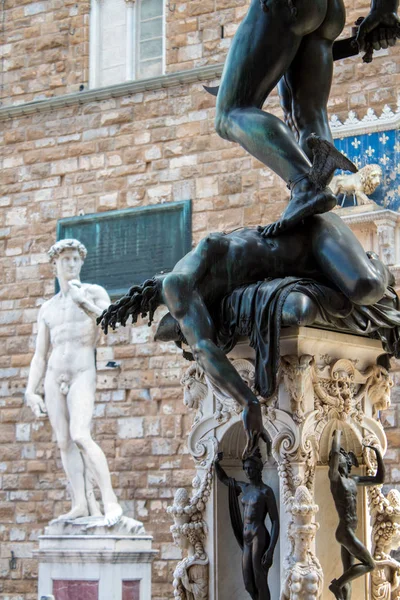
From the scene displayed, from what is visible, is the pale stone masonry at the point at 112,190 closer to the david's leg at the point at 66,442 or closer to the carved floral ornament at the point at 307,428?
the david's leg at the point at 66,442

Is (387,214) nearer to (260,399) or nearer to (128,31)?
(128,31)

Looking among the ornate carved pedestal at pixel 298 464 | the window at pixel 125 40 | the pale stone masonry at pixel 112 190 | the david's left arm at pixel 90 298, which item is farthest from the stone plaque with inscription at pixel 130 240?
the ornate carved pedestal at pixel 298 464

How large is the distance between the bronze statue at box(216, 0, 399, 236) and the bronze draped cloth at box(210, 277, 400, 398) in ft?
0.65

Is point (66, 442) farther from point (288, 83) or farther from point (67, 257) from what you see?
point (288, 83)

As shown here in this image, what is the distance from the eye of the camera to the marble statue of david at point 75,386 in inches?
353

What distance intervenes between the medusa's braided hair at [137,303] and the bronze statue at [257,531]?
0.50 metres

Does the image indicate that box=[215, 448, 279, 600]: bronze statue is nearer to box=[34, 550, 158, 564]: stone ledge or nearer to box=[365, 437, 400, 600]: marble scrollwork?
box=[365, 437, 400, 600]: marble scrollwork

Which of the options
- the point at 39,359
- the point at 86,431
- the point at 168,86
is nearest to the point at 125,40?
the point at 168,86

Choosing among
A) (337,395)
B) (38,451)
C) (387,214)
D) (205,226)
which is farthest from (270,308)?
(38,451)

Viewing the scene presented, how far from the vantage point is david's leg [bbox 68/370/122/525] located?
8.93 m

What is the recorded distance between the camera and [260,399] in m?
2.89

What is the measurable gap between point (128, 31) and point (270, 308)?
944 cm

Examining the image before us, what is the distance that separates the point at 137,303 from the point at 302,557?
819 mm

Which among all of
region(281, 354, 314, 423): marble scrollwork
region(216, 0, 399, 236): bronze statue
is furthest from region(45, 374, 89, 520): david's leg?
region(281, 354, 314, 423): marble scrollwork
